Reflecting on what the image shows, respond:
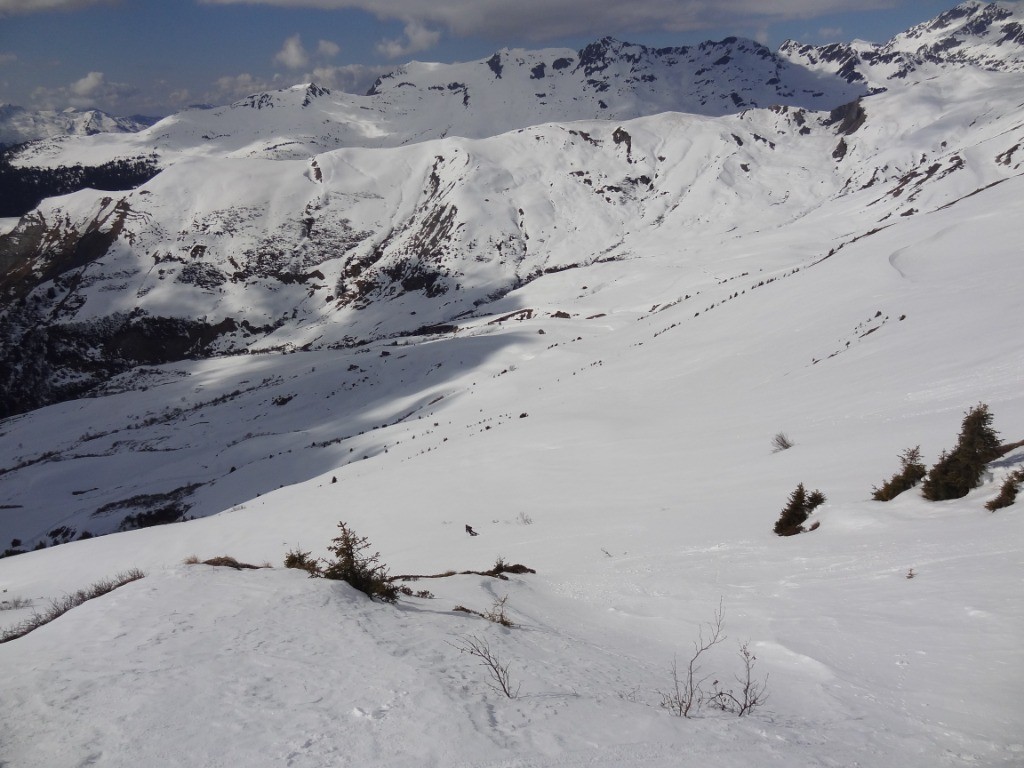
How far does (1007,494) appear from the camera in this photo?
6.22 metres

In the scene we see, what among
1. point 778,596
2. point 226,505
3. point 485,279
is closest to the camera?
point 778,596

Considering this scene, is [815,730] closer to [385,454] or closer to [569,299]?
[385,454]

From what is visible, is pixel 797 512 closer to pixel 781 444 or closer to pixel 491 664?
pixel 781 444

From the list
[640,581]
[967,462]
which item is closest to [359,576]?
[640,581]

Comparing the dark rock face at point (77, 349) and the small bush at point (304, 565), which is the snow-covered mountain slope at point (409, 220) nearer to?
the dark rock face at point (77, 349)

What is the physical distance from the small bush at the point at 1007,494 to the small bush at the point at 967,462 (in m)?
0.54

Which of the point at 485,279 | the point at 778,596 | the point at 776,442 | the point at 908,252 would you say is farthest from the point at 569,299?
the point at 778,596

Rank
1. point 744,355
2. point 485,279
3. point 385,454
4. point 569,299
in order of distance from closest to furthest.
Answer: point 744,355, point 385,454, point 569,299, point 485,279

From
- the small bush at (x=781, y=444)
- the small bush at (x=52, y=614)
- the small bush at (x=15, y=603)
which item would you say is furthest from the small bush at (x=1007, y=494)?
the small bush at (x=15, y=603)

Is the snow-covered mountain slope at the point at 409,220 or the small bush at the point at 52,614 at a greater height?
the snow-covered mountain slope at the point at 409,220

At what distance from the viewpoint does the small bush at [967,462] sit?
270 inches

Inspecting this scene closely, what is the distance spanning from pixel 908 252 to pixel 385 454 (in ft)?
76.7

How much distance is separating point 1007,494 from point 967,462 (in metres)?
0.81

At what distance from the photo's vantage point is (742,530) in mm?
8422
